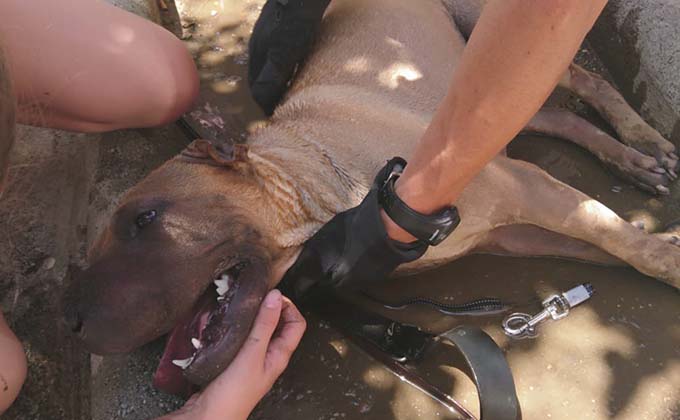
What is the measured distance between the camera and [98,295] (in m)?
2.08

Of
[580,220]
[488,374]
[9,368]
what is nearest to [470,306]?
[488,374]

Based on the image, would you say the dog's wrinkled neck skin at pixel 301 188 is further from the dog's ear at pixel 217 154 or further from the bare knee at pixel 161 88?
the bare knee at pixel 161 88

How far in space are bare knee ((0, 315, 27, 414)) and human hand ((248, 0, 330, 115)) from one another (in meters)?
1.69

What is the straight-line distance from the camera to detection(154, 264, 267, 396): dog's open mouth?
2.17 meters

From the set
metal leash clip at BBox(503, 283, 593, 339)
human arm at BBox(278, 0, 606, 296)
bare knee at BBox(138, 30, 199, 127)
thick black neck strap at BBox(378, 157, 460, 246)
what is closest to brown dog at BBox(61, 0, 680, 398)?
metal leash clip at BBox(503, 283, 593, 339)

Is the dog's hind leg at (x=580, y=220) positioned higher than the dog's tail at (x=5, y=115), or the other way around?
the dog's tail at (x=5, y=115)

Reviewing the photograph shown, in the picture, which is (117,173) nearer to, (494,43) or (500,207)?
(500,207)

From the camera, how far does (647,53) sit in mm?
3281

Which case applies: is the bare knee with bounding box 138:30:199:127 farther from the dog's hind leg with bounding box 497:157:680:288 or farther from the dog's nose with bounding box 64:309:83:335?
the dog's hind leg with bounding box 497:157:680:288

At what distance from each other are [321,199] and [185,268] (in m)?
0.67

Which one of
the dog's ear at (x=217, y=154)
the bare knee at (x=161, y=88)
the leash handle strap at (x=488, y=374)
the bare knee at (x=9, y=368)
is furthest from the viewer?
the bare knee at (x=161, y=88)

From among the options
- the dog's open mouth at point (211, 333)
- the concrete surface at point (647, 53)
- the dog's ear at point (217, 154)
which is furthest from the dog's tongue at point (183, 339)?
the concrete surface at point (647, 53)

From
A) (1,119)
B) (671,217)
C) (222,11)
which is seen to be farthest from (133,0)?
(671,217)

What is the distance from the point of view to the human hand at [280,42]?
10.5ft
